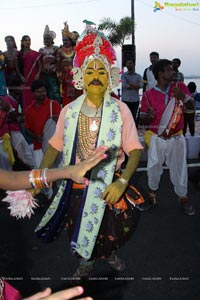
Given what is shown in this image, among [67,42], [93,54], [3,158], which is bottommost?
[3,158]

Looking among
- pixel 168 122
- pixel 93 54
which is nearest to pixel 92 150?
pixel 93 54

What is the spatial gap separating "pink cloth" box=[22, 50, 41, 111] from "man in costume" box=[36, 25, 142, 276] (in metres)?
4.34

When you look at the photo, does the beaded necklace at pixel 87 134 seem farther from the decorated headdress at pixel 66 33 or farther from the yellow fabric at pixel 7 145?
the decorated headdress at pixel 66 33

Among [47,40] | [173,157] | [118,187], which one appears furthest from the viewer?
[47,40]

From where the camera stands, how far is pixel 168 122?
4.52m

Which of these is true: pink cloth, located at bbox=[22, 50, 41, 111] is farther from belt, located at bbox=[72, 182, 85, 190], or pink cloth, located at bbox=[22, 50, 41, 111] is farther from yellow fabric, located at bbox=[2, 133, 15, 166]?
belt, located at bbox=[72, 182, 85, 190]

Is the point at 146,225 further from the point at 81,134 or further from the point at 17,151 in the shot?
the point at 17,151

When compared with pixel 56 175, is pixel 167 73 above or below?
above

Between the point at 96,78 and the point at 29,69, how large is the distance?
15.0 feet

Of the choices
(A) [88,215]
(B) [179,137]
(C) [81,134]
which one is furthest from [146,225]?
(C) [81,134]

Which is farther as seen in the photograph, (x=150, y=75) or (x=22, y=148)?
(x=150, y=75)

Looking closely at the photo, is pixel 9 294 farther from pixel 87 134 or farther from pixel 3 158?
pixel 3 158

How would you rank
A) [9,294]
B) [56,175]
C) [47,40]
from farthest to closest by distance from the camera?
[47,40], [56,175], [9,294]

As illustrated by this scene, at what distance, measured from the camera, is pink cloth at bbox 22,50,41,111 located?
23.9ft
